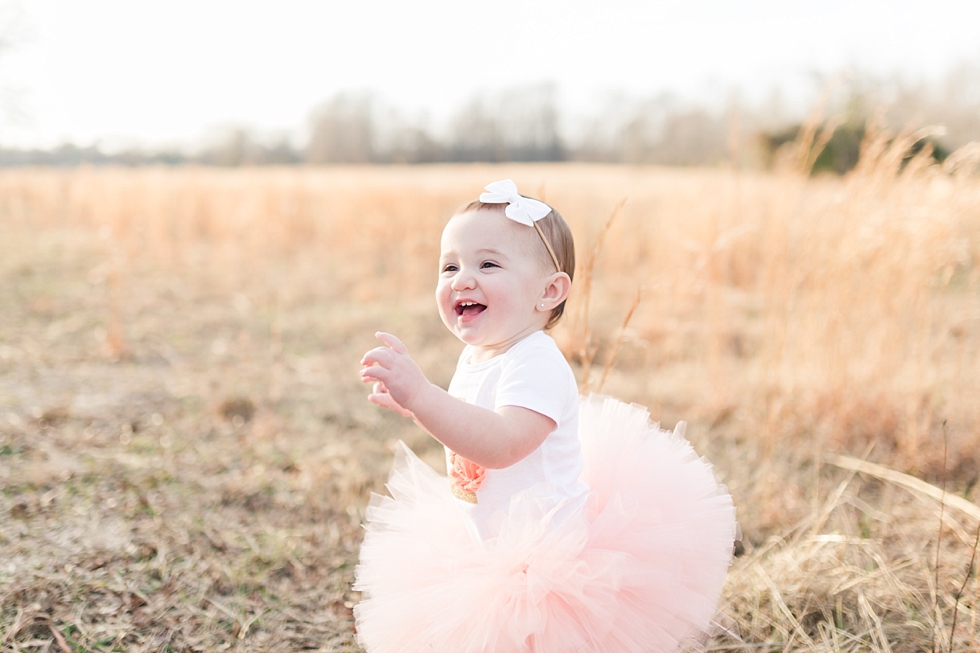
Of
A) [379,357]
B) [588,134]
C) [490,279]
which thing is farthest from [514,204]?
[588,134]

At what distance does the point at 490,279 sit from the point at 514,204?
0.47 feet

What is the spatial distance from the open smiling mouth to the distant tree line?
6.45 feet

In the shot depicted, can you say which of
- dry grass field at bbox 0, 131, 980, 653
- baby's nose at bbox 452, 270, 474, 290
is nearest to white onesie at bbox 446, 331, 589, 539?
baby's nose at bbox 452, 270, 474, 290

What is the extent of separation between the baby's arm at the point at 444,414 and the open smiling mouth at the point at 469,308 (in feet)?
0.57

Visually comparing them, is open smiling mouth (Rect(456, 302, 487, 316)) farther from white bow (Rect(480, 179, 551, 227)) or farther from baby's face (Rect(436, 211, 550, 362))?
white bow (Rect(480, 179, 551, 227))

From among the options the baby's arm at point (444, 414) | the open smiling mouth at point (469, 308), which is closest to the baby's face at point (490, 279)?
the open smiling mouth at point (469, 308)

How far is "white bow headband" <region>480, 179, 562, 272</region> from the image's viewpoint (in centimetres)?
114

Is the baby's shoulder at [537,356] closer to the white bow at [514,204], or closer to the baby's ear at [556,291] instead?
the baby's ear at [556,291]

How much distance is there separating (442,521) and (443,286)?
1.56 ft

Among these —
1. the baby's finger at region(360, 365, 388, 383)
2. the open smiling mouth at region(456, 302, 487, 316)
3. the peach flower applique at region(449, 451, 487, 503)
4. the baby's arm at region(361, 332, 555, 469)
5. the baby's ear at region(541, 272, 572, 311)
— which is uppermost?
the baby's ear at region(541, 272, 572, 311)

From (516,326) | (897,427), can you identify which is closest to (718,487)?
(516,326)

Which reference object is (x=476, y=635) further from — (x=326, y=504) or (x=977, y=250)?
(x=977, y=250)

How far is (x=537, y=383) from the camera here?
1072 millimetres

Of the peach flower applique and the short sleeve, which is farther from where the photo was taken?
the peach flower applique
